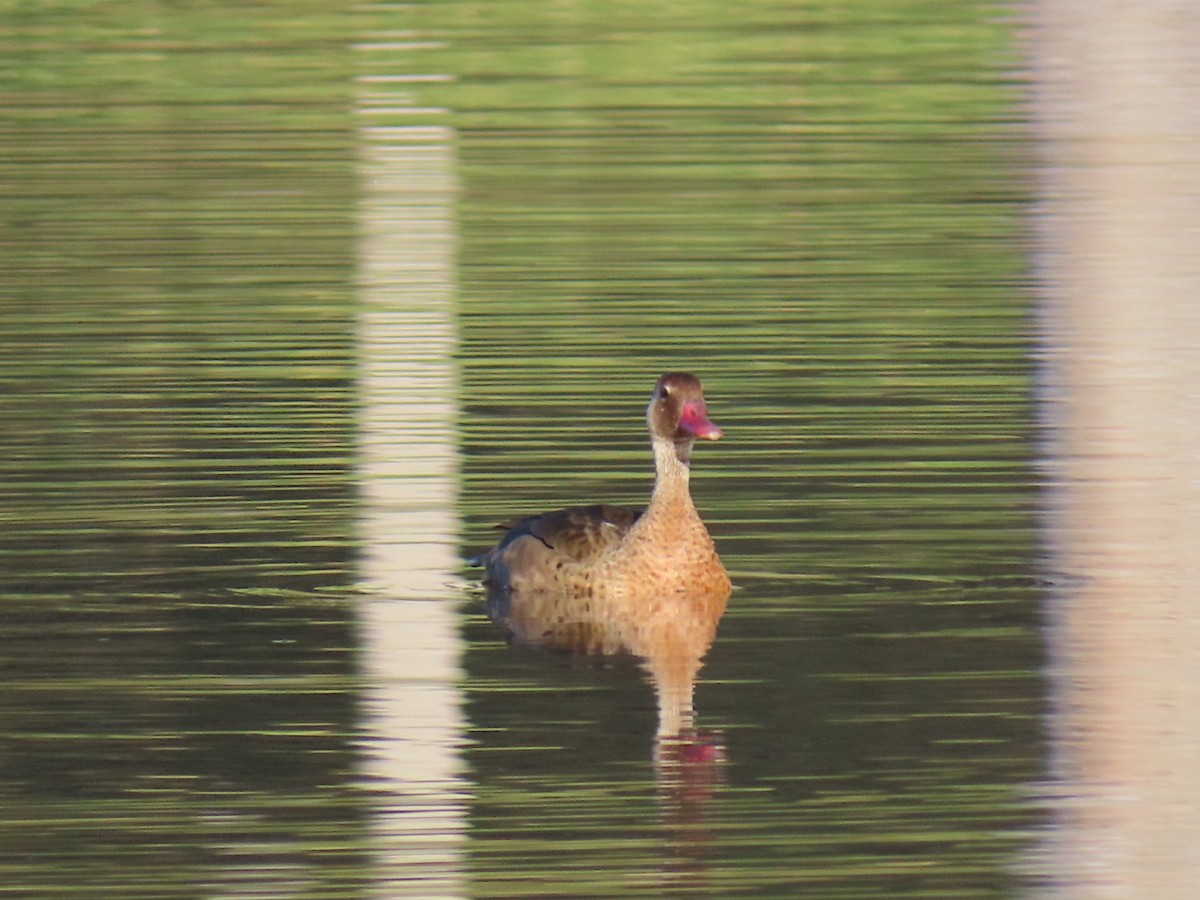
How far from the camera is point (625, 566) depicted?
13570 millimetres

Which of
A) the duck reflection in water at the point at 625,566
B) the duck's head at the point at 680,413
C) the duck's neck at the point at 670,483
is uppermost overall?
the duck's head at the point at 680,413

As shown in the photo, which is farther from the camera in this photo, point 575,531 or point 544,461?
point 544,461

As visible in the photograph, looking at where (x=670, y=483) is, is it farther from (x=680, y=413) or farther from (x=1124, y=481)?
(x=1124, y=481)

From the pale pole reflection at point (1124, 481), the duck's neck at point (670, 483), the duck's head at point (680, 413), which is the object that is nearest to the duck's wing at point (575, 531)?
the duck's neck at point (670, 483)

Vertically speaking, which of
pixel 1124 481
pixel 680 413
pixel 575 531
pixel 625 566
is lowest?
pixel 625 566

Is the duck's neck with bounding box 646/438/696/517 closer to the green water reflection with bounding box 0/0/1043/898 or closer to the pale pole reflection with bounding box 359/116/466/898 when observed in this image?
the green water reflection with bounding box 0/0/1043/898

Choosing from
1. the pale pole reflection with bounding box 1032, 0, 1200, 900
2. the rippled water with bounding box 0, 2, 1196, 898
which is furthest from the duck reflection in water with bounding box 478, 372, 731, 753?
the pale pole reflection with bounding box 1032, 0, 1200, 900

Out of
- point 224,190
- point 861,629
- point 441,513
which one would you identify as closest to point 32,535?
point 441,513

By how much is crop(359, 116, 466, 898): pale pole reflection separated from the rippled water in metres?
0.03

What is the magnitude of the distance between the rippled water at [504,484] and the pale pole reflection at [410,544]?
0.03 metres

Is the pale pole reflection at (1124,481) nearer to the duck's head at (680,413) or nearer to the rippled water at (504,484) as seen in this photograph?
the rippled water at (504,484)

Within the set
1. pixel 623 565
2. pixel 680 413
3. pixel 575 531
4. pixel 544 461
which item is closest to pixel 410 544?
pixel 575 531

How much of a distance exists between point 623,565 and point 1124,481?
10.0 feet

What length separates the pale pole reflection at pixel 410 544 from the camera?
10203 millimetres
